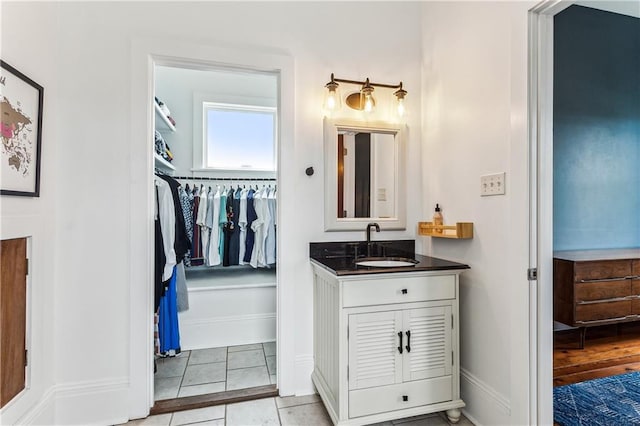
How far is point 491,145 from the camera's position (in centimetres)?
170

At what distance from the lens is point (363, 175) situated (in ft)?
7.34

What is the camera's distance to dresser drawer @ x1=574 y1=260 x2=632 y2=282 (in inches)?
94.3

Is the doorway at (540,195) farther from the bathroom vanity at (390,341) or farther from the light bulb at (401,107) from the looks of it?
the light bulb at (401,107)

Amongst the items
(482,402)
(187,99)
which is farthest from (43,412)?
(187,99)

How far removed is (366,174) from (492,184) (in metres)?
0.82

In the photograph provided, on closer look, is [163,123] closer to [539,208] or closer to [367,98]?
[367,98]

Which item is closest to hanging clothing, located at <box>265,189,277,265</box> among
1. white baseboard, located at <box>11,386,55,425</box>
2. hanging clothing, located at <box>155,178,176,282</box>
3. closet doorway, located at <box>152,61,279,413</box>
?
closet doorway, located at <box>152,61,279,413</box>

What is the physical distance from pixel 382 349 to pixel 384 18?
86.1 inches

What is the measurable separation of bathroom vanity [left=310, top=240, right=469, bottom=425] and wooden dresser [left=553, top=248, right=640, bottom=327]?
4.31ft

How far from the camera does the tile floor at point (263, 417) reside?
1783 mm

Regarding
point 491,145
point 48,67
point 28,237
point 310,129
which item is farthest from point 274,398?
point 48,67

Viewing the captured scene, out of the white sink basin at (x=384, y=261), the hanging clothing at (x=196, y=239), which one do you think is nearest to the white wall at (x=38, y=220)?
the hanging clothing at (x=196, y=239)

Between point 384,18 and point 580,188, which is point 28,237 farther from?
point 580,188

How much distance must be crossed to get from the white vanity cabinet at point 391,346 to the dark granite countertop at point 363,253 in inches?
2.2
